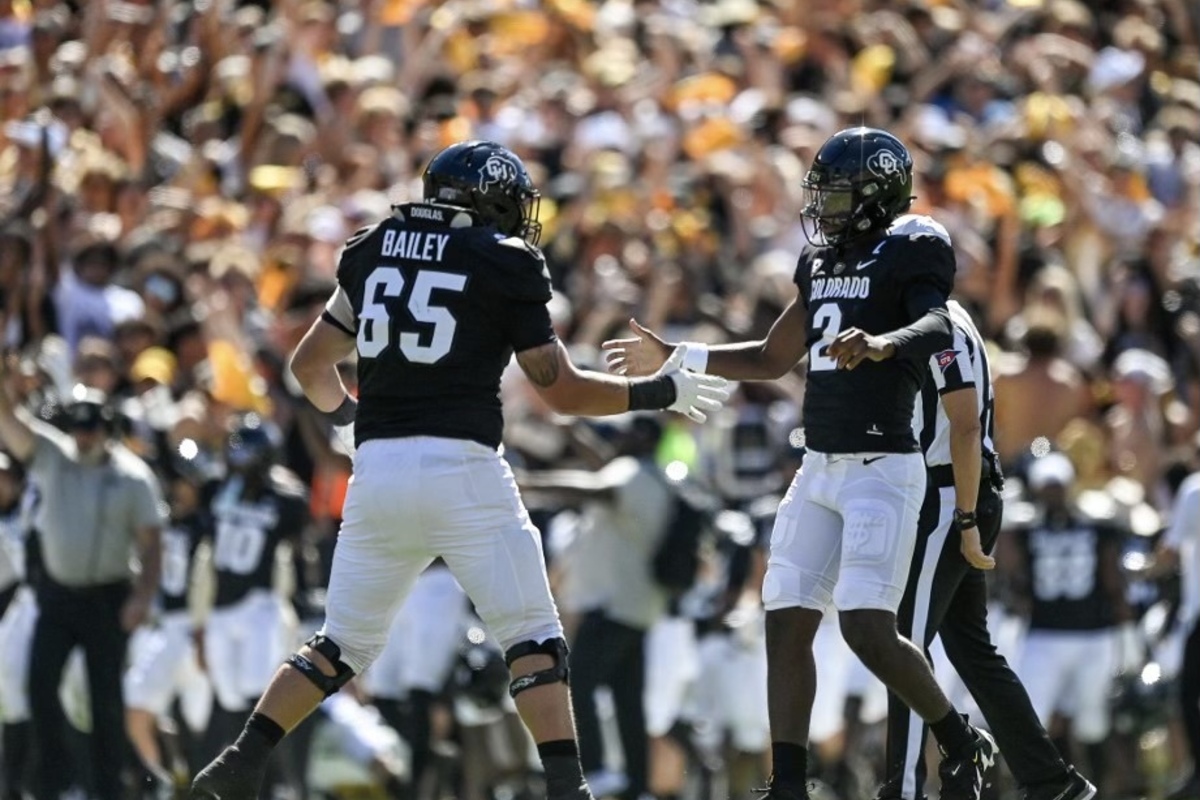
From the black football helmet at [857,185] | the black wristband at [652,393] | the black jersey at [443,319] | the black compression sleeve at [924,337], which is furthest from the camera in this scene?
the black football helmet at [857,185]

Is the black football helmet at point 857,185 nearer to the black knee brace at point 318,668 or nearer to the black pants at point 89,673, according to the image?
the black knee brace at point 318,668

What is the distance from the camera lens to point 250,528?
523 inches

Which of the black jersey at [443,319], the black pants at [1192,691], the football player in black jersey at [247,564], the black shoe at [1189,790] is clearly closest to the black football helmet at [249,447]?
the football player in black jersey at [247,564]

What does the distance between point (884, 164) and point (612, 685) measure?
5533 mm

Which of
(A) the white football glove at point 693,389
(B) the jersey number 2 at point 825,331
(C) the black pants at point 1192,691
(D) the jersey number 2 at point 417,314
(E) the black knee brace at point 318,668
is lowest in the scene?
(C) the black pants at point 1192,691

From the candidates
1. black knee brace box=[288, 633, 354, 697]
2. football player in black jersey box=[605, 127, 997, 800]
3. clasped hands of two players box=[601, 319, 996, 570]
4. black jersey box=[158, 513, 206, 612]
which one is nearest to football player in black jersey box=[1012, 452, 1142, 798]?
black jersey box=[158, 513, 206, 612]

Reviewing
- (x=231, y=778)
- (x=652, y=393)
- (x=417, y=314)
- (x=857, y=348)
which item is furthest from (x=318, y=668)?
(x=857, y=348)

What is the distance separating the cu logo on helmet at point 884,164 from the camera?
8.02 m

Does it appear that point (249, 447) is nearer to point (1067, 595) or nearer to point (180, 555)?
point (180, 555)

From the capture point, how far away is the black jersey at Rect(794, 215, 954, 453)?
7.86 metres

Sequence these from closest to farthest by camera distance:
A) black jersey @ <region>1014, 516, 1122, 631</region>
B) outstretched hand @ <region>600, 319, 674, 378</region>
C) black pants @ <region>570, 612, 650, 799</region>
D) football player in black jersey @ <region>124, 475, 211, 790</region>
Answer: outstretched hand @ <region>600, 319, 674, 378</region>, black pants @ <region>570, 612, 650, 799</region>, black jersey @ <region>1014, 516, 1122, 631</region>, football player in black jersey @ <region>124, 475, 211, 790</region>

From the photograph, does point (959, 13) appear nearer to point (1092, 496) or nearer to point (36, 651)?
point (1092, 496)

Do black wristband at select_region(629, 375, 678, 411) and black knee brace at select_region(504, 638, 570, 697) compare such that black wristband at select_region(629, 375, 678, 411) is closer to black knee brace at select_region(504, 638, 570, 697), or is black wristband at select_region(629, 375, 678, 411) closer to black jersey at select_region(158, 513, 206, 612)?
black knee brace at select_region(504, 638, 570, 697)

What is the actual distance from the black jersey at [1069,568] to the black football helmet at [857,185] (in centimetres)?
544
